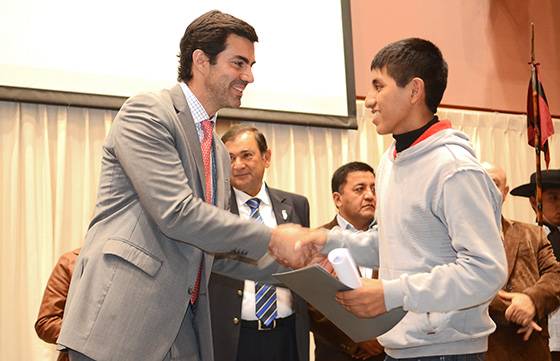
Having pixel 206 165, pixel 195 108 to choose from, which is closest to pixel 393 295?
pixel 206 165

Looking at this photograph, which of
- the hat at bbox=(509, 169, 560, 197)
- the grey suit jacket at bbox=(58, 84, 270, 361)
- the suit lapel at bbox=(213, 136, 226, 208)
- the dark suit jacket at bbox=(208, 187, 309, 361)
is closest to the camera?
the grey suit jacket at bbox=(58, 84, 270, 361)

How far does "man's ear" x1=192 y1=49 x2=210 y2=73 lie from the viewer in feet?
9.91

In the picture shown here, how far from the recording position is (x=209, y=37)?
3062mm

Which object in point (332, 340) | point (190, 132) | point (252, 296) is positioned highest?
point (190, 132)

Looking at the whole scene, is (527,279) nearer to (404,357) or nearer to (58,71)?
(404,357)

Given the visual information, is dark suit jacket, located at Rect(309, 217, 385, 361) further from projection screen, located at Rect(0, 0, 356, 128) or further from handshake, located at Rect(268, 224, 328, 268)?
projection screen, located at Rect(0, 0, 356, 128)

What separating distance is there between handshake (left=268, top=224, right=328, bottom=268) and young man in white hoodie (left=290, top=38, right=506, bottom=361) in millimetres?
219

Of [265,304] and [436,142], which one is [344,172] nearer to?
[265,304]

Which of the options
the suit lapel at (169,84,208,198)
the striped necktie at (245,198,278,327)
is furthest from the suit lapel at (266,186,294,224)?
the suit lapel at (169,84,208,198)

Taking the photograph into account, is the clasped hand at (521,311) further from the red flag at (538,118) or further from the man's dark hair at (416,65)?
the red flag at (538,118)

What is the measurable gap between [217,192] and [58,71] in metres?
2.47

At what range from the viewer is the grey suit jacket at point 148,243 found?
7.90ft

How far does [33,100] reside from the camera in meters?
4.75

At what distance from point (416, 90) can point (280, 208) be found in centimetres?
175
